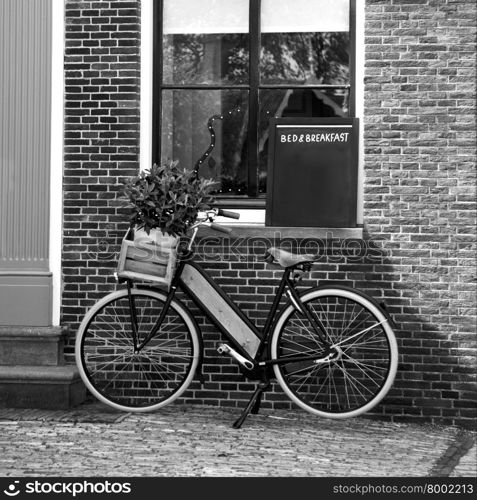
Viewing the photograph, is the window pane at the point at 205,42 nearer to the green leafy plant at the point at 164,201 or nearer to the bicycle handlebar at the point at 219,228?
the green leafy plant at the point at 164,201

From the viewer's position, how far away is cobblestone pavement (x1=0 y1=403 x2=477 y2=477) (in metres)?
5.43

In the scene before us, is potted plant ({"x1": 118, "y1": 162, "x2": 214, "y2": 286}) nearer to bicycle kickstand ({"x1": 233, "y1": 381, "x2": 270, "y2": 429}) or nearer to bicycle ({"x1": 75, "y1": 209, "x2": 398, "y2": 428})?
bicycle ({"x1": 75, "y1": 209, "x2": 398, "y2": 428})

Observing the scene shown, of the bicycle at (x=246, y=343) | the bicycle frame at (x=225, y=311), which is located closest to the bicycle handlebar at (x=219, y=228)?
the bicycle at (x=246, y=343)

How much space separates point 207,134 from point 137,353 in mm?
2061

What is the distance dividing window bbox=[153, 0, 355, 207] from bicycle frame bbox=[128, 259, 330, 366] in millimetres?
1166

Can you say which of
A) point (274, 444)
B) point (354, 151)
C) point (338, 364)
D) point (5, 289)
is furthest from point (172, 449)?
point (354, 151)

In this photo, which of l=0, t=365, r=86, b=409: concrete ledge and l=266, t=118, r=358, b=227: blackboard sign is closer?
l=0, t=365, r=86, b=409: concrete ledge

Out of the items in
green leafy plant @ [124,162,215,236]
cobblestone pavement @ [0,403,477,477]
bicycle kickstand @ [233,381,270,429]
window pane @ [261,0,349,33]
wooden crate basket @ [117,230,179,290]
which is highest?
window pane @ [261,0,349,33]

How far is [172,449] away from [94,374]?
4.82ft

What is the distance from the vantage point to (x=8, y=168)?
7.62 meters

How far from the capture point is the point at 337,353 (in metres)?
6.44

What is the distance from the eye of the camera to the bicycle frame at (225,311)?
662cm

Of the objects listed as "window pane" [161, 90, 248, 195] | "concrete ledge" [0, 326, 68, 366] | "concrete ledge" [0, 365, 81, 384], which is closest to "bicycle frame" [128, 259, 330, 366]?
"concrete ledge" [0, 365, 81, 384]

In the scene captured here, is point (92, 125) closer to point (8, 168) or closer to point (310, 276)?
point (8, 168)
